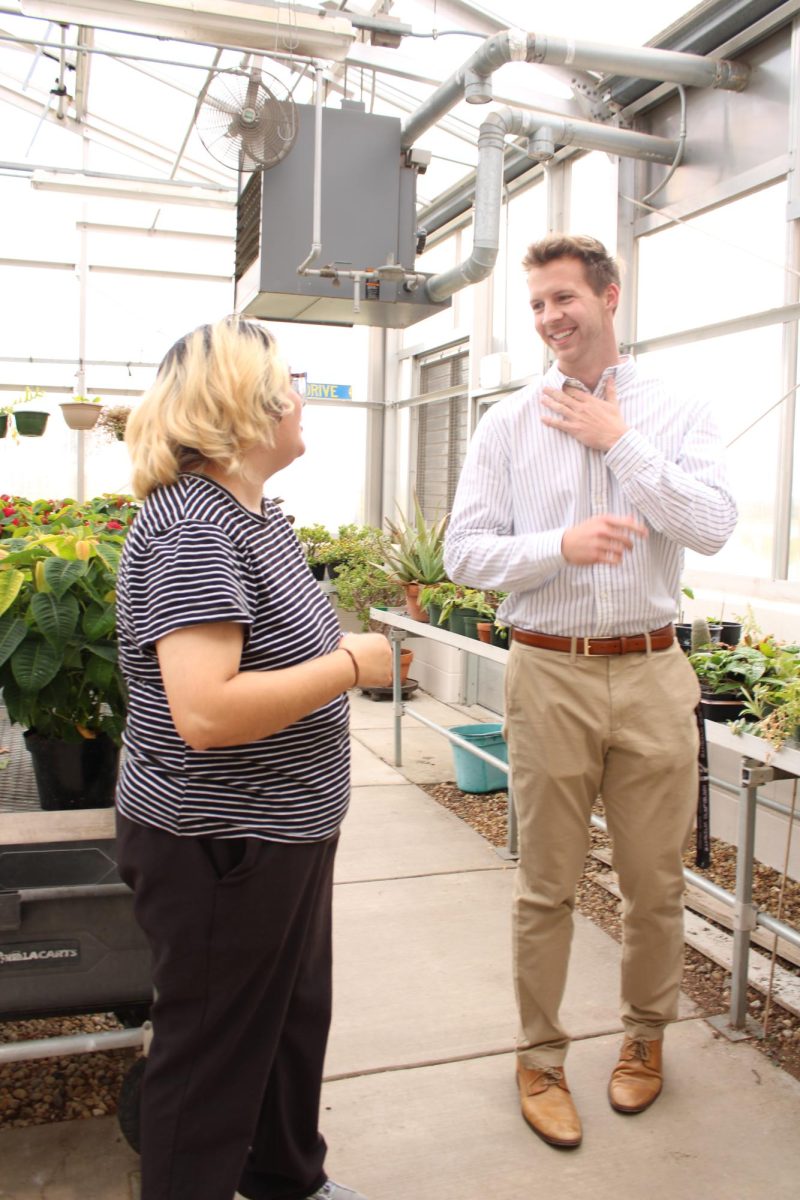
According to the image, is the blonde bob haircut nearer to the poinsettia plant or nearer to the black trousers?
the black trousers

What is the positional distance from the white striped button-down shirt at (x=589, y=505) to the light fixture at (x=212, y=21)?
107 inches

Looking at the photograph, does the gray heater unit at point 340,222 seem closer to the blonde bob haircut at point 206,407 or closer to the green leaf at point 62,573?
the green leaf at point 62,573

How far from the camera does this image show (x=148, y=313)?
896 centimetres

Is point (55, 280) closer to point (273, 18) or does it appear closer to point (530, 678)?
point (273, 18)

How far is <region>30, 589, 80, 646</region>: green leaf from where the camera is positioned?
1.88 m

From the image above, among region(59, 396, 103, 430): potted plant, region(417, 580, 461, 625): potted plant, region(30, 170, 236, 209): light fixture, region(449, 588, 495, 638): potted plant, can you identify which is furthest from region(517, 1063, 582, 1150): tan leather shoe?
region(30, 170, 236, 209): light fixture

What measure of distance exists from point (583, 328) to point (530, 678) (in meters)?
0.71

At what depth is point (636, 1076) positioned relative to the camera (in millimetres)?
2127

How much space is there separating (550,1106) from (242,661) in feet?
4.31

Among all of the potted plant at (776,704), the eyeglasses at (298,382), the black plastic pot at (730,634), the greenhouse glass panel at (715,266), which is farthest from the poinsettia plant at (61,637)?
the greenhouse glass panel at (715,266)

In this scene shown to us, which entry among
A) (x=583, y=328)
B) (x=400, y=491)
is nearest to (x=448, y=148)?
(x=400, y=491)

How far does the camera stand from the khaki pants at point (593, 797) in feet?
6.49

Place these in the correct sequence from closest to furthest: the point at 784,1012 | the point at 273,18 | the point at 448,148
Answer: the point at 784,1012 < the point at 273,18 < the point at 448,148

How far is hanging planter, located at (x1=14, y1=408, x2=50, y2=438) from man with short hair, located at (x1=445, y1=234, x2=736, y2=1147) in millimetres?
3286
